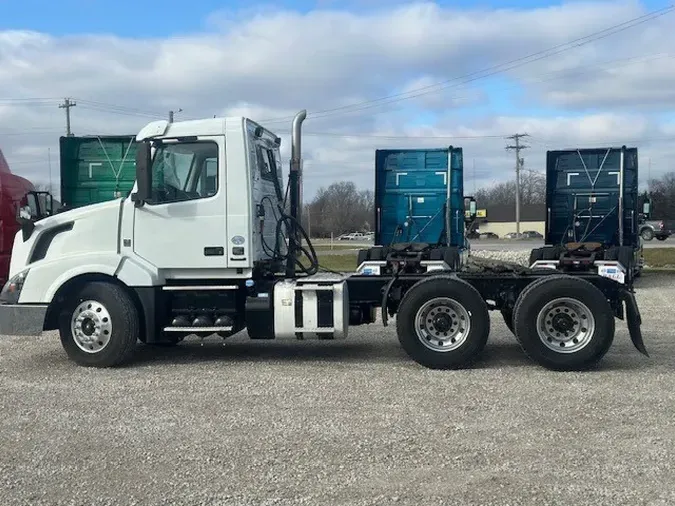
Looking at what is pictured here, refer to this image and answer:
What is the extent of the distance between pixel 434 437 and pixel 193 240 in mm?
4029

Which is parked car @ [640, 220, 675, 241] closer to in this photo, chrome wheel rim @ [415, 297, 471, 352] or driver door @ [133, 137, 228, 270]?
chrome wheel rim @ [415, 297, 471, 352]

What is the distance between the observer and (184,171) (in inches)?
338

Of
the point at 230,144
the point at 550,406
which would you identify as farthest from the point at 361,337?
the point at 550,406

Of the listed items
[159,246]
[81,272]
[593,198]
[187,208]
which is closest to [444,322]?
[187,208]

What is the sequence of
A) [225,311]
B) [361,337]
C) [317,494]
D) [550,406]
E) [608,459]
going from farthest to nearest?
1. [361,337]
2. [225,311]
3. [550,406]
4. [608,459]
5. [317,494]

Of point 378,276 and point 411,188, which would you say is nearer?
point 378,276

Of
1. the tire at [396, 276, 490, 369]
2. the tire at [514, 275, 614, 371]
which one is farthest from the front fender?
the tire at [514, 275, 614, 371]

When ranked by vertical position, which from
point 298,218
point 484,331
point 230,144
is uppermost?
point 230,144

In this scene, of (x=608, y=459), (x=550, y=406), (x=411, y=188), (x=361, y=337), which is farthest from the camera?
(x=411, y=188)

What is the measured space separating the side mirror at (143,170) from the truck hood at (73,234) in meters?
0.42

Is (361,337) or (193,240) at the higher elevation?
(193,240)

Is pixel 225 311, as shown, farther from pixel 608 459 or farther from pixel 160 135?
pixel 608 459

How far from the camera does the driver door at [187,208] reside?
8505 mm

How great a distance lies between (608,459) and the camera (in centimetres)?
523
